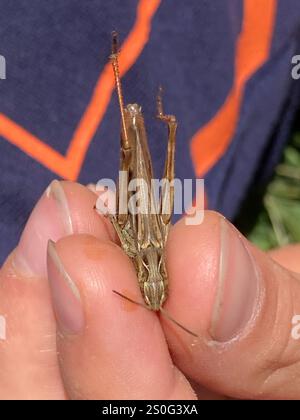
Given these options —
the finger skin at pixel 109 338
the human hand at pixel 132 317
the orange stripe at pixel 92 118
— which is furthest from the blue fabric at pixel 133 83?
the finger skin at pixel 109 338

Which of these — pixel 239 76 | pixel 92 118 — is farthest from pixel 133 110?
pixel 239 76

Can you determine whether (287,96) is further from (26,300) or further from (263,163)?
(26,300)

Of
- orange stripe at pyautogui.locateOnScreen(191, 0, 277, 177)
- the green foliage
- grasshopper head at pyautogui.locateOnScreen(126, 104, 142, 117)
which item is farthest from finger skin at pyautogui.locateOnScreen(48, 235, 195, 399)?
the green foliage

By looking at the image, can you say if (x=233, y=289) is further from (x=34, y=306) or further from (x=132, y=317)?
(x=34, y=306)

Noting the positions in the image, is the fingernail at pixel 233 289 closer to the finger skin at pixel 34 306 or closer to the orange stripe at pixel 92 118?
the finger skin at pixel 34 306

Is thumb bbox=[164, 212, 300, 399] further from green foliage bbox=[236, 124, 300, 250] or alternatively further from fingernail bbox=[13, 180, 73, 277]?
green foliage bbox=[236, 124, 300, 250]
